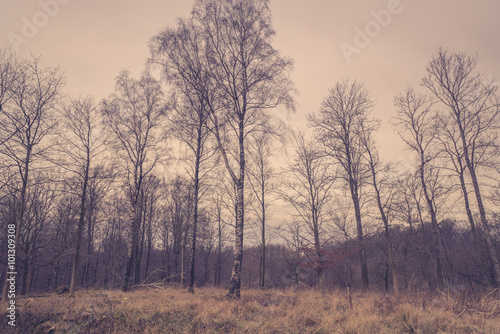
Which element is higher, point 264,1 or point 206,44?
point 264,1

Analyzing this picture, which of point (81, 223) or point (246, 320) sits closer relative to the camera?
point (246, 320)

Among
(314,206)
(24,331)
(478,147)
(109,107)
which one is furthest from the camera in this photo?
(314,206)

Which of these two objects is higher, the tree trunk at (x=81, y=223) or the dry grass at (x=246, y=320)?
the tree trunk at (x=81, y=223)

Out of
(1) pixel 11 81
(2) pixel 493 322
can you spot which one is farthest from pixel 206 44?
(2) pixel 493 322

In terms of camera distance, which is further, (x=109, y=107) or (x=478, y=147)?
(x=109, y=107)

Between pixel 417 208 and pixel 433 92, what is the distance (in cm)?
899

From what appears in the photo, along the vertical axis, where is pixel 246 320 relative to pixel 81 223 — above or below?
below

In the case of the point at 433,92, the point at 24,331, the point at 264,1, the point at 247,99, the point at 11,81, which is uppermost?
the point at 264,1

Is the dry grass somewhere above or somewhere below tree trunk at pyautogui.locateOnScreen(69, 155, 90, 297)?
below

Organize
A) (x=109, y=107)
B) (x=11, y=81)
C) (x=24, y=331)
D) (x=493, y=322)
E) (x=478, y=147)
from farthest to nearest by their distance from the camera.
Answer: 1. (x=109, y=107)
2. (x=478, y=147)
3. (x=11, y=81)
4. (x=493, y=322)
5. (x=24, y=331)

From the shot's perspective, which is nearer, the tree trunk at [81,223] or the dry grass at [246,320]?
the dry grass at [246,320]

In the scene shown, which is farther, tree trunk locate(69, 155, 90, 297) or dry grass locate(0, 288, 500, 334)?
tree trunk locate(69, 155, 90, 297)

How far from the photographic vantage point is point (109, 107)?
15016 mm

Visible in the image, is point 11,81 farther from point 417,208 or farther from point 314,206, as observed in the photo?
point 417,208
